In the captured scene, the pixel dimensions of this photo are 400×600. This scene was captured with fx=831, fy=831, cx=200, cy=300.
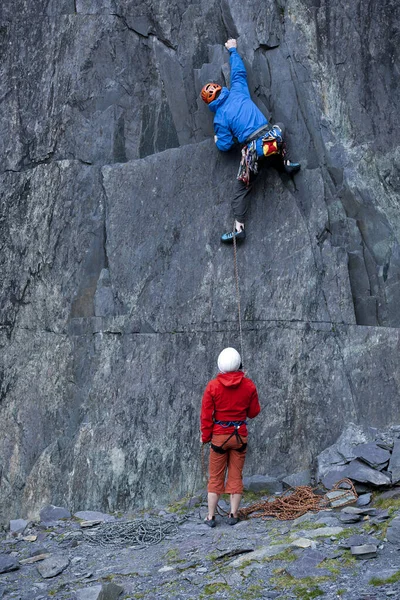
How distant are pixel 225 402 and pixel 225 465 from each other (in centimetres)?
71

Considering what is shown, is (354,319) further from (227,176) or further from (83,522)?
(83,522)

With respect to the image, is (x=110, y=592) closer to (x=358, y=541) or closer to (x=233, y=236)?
(x=358, y=541)

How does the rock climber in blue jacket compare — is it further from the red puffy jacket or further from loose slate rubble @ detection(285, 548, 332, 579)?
loose slate rubble @ detection(285, 548, 332, 579)

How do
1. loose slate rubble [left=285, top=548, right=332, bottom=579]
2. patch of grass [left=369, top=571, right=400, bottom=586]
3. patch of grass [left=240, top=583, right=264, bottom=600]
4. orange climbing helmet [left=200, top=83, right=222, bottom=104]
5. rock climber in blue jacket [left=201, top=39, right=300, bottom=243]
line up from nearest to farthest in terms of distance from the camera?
patch of grass [left=369, top=571, right=400, bottom=586], patch of grass [left=240, top=583, right=264, bottom=600], loose slate rubble [left=285, top=548, right=332, bottom=579], rock climber in blue jacket [left=201, top=39, right=300, bottom=243], orange climbing helmet [left=200, top=83, right=222, bottom=104]

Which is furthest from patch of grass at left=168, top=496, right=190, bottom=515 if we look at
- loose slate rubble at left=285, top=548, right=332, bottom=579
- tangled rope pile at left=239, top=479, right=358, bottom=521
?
loose slate rubble at left=285, top=548, right=332, bottom=579

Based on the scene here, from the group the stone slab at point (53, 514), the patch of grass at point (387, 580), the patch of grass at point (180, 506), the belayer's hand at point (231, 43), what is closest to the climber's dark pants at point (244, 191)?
the belayer's hand at point (231, 43)

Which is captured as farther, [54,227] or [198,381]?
[54,227]

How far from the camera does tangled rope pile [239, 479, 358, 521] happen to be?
8555 millimetres

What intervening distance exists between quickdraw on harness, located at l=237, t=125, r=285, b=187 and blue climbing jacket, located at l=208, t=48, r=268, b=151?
0.45ft

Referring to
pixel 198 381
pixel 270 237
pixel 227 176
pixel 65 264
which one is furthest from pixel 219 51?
pixel 198 381

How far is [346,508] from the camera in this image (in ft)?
27.1

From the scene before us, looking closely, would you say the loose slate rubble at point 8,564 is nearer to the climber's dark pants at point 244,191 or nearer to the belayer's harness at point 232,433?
the belayer's harness at point 232,433

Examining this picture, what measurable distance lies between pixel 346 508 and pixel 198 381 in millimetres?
2725

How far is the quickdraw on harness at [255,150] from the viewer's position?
993 cm
